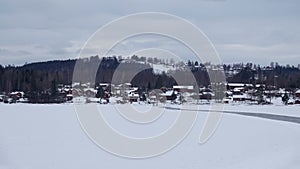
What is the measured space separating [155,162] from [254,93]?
8814 centimetres

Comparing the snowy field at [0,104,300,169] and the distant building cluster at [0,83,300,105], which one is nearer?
the snowy field at [0,104,300,169]

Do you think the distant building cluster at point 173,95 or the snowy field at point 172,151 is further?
the distant building cluster at point 173,95

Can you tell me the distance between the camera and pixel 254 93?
108 meters

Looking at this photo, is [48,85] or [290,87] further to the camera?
[290,87]

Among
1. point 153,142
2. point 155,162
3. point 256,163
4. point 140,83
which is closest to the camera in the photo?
point 256,163

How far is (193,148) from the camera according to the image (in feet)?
88.1

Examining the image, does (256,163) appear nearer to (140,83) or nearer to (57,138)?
(57,138)

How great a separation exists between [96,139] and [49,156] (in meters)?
6.68

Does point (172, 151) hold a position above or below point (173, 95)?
below

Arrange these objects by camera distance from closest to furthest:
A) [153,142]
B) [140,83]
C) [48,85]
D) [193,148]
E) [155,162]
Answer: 1. [155,162]
2. [193,148]
3. [153,142]
4. [140,83]
5. [48,85]

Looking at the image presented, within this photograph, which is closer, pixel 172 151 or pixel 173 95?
pixel 172 151

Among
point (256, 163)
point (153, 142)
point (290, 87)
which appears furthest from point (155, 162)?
point (290, 87)

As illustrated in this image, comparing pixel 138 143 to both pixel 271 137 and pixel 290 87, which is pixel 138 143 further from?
pixel 290 87

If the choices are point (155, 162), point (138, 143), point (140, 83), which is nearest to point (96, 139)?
point (138, 143)
